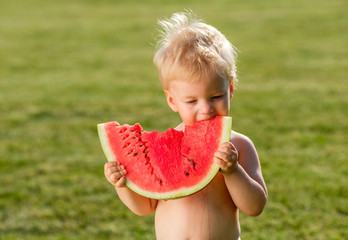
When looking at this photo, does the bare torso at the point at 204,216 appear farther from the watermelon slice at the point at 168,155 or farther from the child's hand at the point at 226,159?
the child's hand at the point at 226,159

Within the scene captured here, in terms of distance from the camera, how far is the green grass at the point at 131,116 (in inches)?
163

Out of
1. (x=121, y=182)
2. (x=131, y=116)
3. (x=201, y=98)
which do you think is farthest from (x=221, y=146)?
(x=131, y=116)

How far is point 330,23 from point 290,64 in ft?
14.5

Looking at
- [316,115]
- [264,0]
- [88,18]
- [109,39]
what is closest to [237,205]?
[316,115]

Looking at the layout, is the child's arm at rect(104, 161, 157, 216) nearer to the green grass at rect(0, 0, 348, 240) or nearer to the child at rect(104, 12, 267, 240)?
the child at rect(104, 12, 267, 240)

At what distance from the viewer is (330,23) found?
1293 cm

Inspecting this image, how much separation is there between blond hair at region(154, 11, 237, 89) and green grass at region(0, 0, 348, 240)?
6.36 feet

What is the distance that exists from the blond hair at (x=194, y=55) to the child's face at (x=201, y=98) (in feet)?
0.10

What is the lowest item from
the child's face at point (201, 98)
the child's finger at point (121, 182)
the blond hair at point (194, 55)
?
the child's finger at point (121, 182)

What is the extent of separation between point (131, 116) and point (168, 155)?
422cm

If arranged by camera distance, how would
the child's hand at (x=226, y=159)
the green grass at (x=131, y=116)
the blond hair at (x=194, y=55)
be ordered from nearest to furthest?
1. the child's hand at (x=226, y=159)
2. the blond hair at (x=194, y=55)
3. the green grass at (x=131, y=116)

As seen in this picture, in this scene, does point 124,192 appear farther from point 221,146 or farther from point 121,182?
point 221,146

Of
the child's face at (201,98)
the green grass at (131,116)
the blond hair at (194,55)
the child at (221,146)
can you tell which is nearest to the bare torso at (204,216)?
the child at (221,146)

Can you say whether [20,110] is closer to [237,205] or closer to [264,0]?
[237,205]
